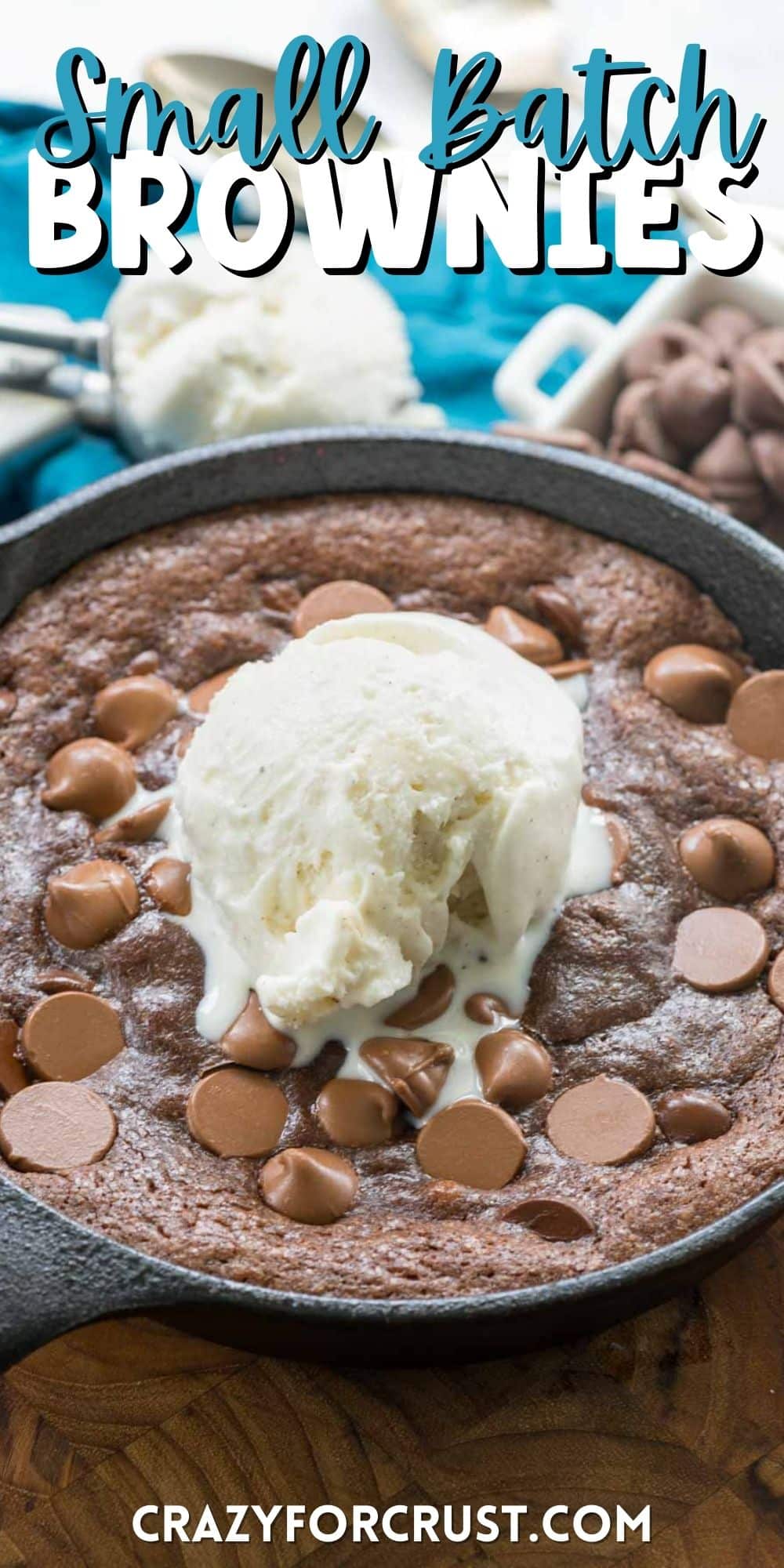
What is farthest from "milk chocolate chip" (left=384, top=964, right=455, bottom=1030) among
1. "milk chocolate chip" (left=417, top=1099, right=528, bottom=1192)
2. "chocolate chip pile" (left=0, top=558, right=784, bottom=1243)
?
"milk chocolate chip" (left=417, top=1099, right=528, bottom=1192)

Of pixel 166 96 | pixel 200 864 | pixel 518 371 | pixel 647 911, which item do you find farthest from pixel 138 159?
pixel 647 911


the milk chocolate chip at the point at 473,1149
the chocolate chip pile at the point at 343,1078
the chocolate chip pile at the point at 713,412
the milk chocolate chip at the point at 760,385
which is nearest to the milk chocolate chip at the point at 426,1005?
the chocolate chip pile at the point at 343,1078

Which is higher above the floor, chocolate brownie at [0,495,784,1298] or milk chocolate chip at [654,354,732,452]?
milk chocolate chip at [654,354,732,452]

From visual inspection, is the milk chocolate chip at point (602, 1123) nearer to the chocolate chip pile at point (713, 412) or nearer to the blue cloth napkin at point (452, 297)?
the chocolate chip pile at point (713, 412)

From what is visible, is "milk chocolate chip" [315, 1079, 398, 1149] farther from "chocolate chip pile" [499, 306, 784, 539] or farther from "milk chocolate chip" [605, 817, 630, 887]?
"chocolate chip pile" [499, 306, 784, 539]

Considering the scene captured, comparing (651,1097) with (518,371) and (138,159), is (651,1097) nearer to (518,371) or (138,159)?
(518,371)

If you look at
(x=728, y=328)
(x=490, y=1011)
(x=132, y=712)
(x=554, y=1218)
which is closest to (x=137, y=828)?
(x=132, y=712)
